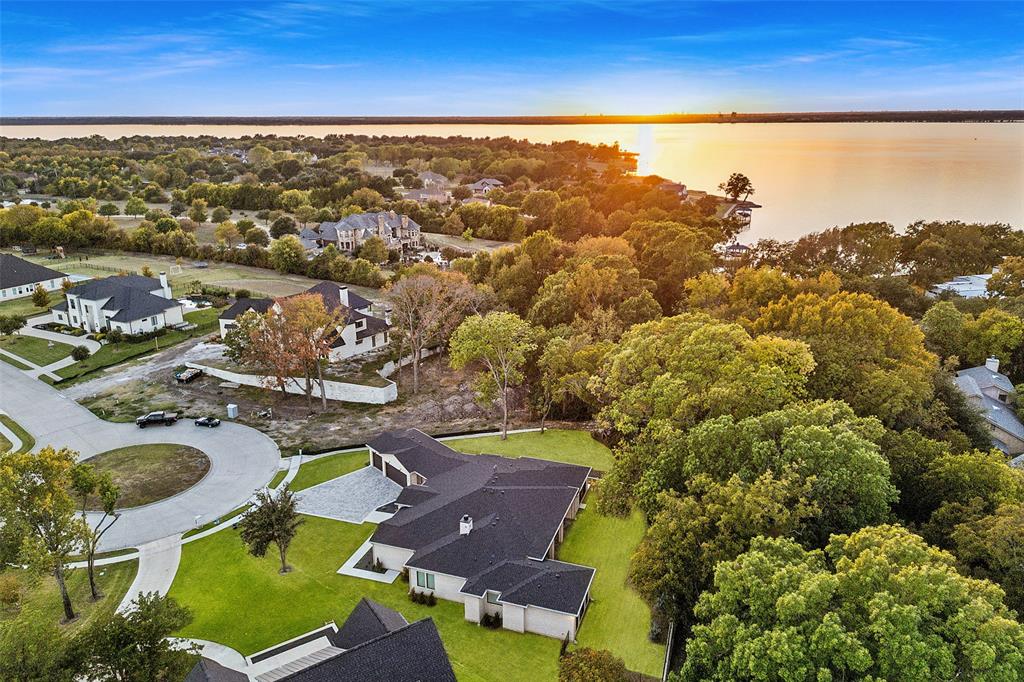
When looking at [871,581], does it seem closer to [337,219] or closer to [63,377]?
[63,377]

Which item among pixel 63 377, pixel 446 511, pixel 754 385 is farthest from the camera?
pixel 63 377

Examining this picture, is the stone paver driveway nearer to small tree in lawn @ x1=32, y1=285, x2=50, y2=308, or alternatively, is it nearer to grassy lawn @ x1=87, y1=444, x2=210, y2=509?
grassy lawn @ x1=87, y1=444, x2=210, y2=509

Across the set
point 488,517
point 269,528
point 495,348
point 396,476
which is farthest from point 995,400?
point 269,528

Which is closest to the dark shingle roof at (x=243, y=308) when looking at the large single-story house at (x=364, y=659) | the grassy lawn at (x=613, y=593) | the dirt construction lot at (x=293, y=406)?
the dirt construction lot at (x=293, y=406)

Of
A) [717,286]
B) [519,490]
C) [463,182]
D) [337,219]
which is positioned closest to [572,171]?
[463,182]

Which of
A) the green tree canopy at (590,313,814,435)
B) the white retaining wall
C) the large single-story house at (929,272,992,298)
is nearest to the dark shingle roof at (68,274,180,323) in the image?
the white retaining wall

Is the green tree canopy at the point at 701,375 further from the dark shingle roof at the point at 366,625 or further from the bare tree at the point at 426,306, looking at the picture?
the bare tree at the point at 426,306
